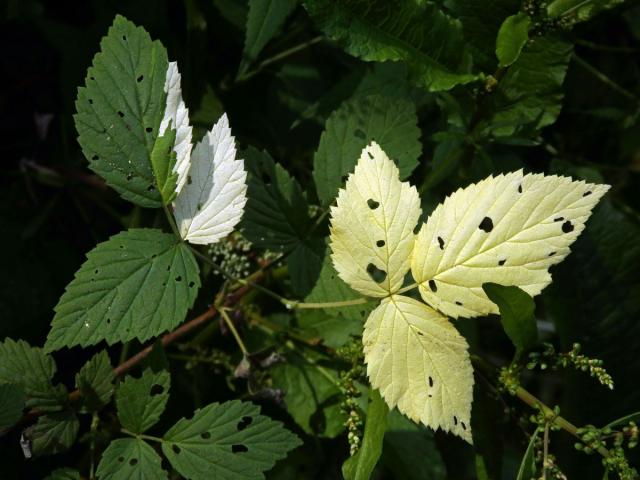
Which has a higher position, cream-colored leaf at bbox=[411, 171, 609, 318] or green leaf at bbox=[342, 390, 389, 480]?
cream-colored leaf at bbox=[411, 171, 609, 318]

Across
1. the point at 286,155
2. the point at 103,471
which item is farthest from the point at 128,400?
the point at 286,155

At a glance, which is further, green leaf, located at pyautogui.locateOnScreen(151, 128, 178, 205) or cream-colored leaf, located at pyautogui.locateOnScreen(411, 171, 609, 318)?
green leaf, located at pyautogui.locateOnScreen(151, 128, 178, 205)

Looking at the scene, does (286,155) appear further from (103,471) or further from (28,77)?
(103,471)

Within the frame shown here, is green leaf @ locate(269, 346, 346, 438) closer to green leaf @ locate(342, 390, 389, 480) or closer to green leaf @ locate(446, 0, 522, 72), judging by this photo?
green leaf @ locate(342, 390, 389, 480)

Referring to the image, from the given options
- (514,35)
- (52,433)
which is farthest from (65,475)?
(514,35)

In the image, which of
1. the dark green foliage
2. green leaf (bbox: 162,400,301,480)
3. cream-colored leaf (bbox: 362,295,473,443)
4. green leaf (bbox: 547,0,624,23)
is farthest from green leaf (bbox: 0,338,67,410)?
green leaf (bbox: 547,0,624,23)

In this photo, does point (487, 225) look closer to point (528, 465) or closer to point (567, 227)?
point (567, 227)
